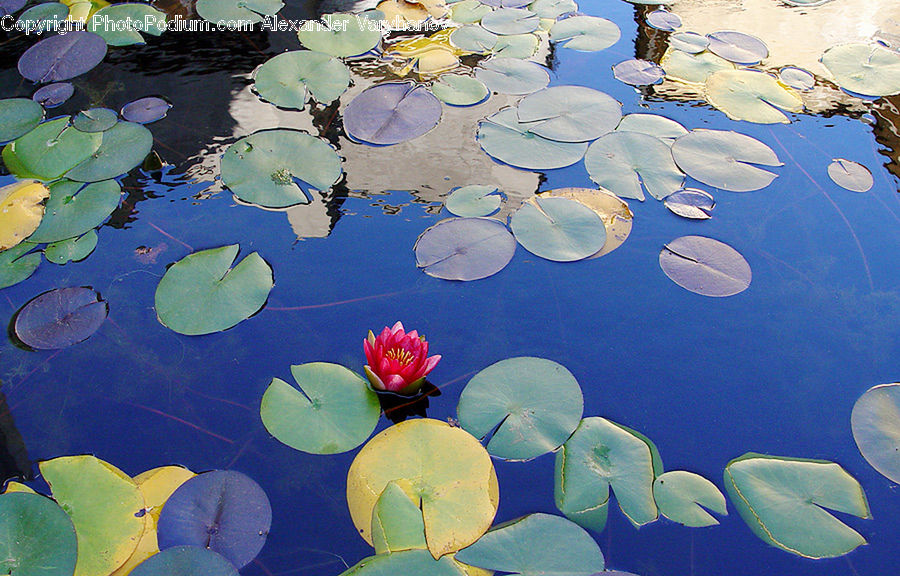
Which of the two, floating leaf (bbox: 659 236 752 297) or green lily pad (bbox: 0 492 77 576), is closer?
green lily pad (bbox: 0 492 77 576)

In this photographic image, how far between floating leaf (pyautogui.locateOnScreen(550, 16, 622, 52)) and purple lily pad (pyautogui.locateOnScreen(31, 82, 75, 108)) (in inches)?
94.9

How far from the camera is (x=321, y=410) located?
5.50 feet

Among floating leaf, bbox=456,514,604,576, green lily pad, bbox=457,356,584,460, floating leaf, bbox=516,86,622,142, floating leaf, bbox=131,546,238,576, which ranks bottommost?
floating leaf, bbox=131,546,238,576

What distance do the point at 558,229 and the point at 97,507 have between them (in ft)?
5.42

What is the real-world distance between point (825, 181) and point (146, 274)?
2.64 metres

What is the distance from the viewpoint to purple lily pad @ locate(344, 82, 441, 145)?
2598 mm

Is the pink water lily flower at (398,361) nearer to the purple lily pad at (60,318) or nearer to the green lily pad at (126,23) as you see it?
the purple lily pad at (60,318)

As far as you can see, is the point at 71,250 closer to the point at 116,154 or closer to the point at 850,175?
the point at 116,154

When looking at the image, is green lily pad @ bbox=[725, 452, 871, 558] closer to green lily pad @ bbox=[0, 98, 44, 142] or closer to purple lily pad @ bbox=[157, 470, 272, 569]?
purple lily pad @ bbox=[157, 470, 272, 569]

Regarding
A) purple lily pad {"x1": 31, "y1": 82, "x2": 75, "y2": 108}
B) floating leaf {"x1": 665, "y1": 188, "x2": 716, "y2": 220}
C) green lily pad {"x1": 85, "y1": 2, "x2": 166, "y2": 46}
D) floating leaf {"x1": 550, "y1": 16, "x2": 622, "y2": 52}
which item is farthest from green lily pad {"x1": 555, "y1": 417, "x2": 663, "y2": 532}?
green lily pad {"x1": 85, "y1": 2, "x2": 166, "y2": 46}

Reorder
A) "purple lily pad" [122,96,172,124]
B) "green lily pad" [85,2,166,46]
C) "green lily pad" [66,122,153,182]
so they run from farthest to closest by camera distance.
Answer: "green lily pad" [85,2,166,46]
"purple lily pad" [122,96,172,124]
"green lily pad" [66,122,153,182]

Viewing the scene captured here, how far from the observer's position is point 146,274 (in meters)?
2.07

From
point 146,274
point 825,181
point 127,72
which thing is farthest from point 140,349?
point 825,181

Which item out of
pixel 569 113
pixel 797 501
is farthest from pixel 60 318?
pixel 797 501
